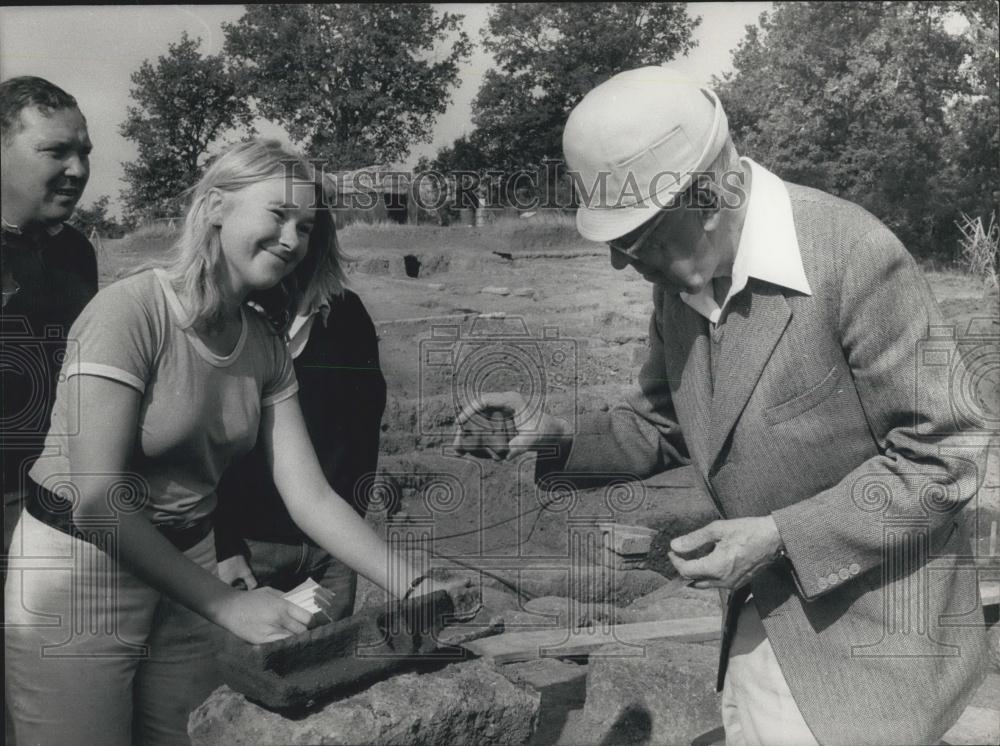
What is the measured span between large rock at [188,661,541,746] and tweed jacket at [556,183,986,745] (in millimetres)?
593

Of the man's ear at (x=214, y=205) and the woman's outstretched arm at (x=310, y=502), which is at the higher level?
the man's ear at (x=214, y=205)

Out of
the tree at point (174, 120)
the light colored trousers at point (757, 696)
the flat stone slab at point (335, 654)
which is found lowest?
the light colored trousers at point (757, 696)

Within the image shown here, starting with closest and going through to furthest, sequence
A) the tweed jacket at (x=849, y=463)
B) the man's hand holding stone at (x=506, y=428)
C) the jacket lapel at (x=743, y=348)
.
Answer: the tweed jacket at (x=849, y=463), the jacket lapel at (x=743, y=348), the man's hand holding stone at (x=506, y=428)

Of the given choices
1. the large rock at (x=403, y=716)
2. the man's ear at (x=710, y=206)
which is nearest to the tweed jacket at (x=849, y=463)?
the man's ear at (x=710, y=206)

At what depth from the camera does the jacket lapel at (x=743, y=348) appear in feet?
6.68

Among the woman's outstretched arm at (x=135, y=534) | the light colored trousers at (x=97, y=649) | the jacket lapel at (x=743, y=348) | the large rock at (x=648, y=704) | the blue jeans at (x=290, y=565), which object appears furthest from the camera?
the large rock at (x=648, y=704)

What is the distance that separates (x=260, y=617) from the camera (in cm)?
218

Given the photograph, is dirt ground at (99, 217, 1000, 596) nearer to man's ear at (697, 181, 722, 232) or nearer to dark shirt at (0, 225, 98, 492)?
dark shirt at (0, 225, 98, 492)

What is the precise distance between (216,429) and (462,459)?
5.40ft

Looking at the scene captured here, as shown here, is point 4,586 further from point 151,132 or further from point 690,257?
point 690,257

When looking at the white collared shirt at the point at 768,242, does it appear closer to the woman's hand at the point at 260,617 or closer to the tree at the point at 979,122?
the woman's hand at the point at 260,617

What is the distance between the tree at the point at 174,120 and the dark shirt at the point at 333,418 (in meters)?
0.58

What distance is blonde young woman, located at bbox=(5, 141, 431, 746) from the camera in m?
2.19

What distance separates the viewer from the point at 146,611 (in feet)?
8.07
